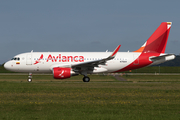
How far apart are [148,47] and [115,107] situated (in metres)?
24.2

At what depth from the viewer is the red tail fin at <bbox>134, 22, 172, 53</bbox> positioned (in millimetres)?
35219

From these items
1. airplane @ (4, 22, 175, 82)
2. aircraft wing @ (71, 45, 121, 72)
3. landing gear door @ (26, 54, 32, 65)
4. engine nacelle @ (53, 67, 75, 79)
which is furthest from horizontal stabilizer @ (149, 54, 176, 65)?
landing gear door @ (26, 54, 32, 65)

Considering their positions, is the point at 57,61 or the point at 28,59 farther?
the point at 28,59

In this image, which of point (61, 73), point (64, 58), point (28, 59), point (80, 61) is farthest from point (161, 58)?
point (28, 59)

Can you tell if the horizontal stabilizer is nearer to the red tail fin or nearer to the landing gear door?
the red tail fin

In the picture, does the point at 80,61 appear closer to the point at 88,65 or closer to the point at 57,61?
the point at 88,65

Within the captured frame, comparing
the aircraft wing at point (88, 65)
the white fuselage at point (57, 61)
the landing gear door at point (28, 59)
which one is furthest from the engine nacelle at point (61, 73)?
the landing gear door at point (28, 59)

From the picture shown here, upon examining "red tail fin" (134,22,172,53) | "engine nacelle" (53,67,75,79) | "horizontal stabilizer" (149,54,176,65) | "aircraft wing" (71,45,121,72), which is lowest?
"engine nacelle" (53,67,75,79)

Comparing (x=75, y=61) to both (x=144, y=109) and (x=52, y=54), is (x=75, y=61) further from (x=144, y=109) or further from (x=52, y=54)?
(x=144, y=109)

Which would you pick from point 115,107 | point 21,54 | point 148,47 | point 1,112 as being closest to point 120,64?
point 148,47

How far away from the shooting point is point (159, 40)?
35.3 meters

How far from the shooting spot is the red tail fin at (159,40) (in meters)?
35.2

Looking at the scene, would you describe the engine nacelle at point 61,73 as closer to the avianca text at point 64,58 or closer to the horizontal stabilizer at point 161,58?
the avianca text at point 64,58

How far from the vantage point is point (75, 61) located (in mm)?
33188
